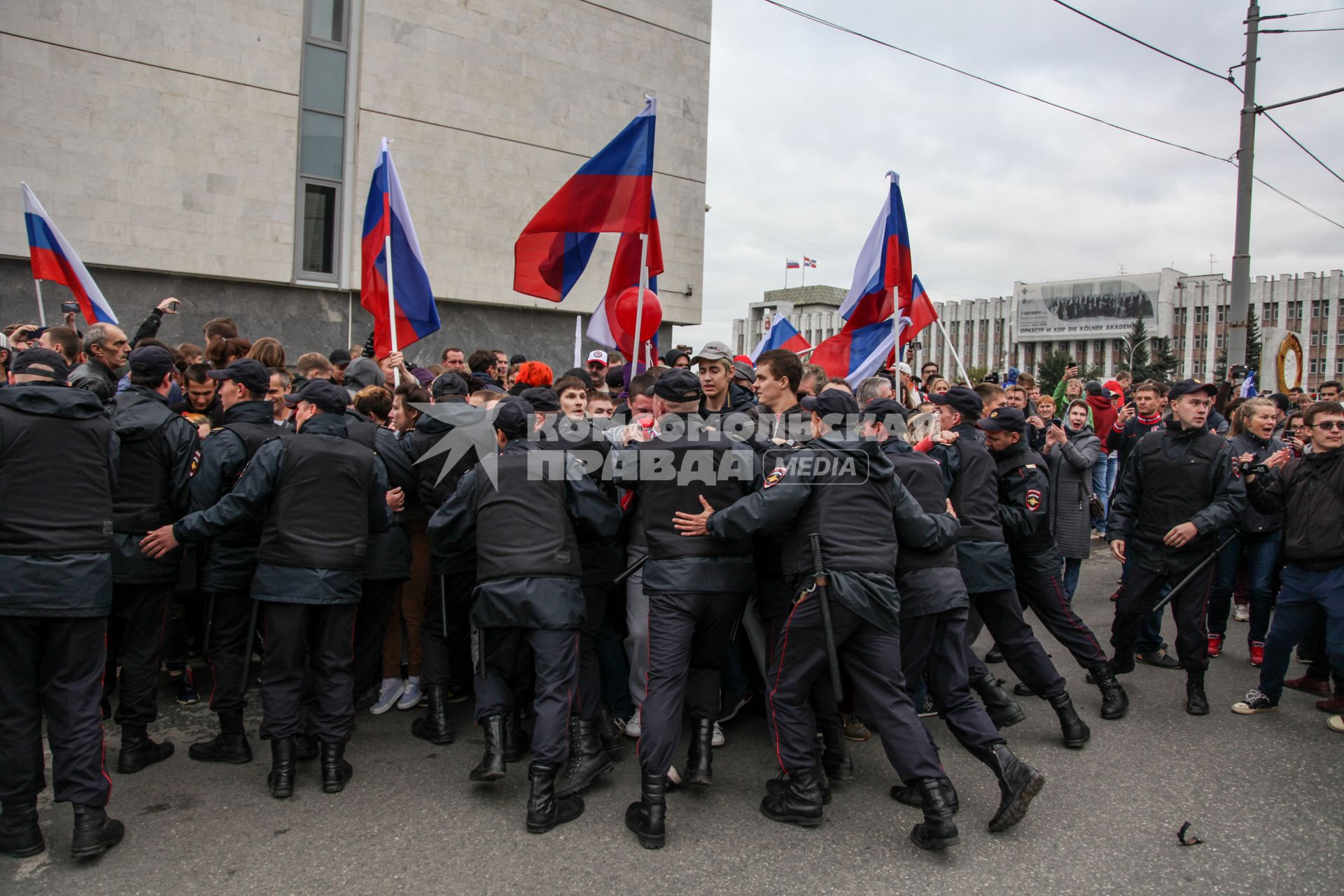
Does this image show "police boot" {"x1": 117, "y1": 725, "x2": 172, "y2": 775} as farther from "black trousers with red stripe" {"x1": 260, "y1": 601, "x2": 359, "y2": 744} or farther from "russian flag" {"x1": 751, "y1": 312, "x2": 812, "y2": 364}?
"russian flag" {"x1": 751, "y1": 312, "x2": 812, "y2": 364}

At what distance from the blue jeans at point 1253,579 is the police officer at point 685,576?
4.61m

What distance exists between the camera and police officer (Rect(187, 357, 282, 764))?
4.67 meters

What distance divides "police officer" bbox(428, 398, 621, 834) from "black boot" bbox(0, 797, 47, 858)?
181 centimetres

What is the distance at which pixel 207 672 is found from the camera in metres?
6.08

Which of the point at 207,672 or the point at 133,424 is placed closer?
the point at 133,424

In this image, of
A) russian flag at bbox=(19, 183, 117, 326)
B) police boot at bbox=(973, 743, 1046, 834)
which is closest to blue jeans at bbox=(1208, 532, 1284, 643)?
police boot at bbox=(973, 743, 1046, 834)

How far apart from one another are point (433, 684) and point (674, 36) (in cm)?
1933

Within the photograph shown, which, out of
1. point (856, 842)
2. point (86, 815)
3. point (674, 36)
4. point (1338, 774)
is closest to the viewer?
point (86, 815)

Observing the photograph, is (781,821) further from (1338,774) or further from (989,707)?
(1338,774)

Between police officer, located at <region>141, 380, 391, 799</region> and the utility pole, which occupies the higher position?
the utility pole

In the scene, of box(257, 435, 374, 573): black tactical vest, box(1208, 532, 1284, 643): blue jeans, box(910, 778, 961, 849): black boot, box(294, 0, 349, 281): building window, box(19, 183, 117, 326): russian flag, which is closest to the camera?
box(910, 778, 961, 849): black boot

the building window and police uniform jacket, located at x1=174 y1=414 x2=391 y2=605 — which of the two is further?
the building window

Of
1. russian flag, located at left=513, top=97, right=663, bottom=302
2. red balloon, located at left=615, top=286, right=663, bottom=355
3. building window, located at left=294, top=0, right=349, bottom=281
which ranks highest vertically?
building window, located at left=294, top=0, right=349, bottom=281

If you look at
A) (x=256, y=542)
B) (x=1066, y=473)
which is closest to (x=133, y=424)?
(x=256, y=542)
